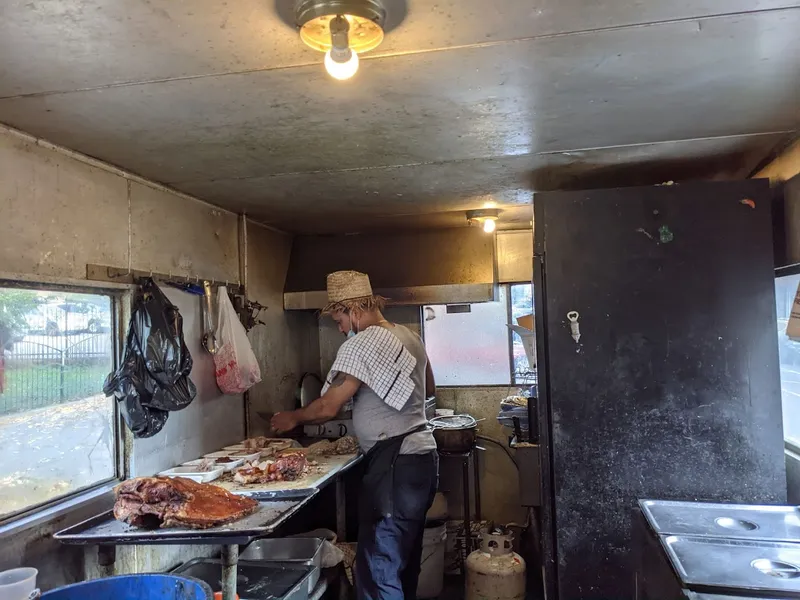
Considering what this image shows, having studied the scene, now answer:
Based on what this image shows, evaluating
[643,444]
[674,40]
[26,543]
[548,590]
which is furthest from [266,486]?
[674,40]

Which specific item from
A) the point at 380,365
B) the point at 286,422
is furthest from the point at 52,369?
the point at 380,365

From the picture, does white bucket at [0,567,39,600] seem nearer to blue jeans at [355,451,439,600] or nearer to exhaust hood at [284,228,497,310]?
blue jeans at [355,451,439,600]

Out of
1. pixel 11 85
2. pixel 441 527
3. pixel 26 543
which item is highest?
pixel 11 85

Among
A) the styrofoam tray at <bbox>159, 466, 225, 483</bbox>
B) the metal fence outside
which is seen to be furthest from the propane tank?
the metal fence outside

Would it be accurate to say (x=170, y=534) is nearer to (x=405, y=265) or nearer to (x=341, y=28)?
(x=341, y=28)

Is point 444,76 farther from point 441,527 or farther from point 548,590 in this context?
point 441,527

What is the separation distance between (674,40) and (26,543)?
8.27ft

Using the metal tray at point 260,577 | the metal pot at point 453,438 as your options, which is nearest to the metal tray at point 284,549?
the metal tray at point 260,577

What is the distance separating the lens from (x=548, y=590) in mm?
2576

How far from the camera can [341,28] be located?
137 cm

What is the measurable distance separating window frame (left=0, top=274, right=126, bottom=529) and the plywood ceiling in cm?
53

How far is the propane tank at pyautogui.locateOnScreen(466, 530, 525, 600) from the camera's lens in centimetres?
349

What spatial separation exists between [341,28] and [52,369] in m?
1.77

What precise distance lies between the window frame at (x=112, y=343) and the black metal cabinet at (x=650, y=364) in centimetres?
183
